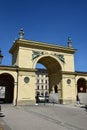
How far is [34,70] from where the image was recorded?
28.7 m

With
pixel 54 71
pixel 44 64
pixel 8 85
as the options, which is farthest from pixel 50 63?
pixel 8 85

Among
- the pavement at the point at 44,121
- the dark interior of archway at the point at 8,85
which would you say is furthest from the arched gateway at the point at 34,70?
the pavement at the point at 44,121

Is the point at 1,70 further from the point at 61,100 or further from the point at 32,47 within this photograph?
the point at 61,100

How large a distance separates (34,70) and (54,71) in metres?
5.89

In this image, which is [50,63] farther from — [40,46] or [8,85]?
[8,85]

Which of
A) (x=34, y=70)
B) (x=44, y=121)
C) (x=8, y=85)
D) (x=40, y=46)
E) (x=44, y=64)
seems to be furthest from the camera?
(x=44, y=64)

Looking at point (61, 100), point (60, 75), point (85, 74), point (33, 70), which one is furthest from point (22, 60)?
point (85, 74)

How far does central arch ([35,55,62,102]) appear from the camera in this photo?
3110 centimetres

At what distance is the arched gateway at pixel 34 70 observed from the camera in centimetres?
2738

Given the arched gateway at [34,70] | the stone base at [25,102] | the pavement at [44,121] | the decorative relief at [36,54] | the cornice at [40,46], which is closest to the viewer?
the pavement at [44,121]

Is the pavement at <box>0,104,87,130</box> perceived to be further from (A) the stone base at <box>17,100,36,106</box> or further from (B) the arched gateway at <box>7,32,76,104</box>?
(B) the arched gateway at <box>7,32,76,104</box>

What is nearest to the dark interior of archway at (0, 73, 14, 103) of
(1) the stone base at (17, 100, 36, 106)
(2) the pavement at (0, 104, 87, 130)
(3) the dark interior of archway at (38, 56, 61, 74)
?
(1) the stone base at (17, 100, 36, 106)

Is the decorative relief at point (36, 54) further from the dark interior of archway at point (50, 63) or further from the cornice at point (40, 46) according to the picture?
the dark interior of archway at point (50, 63)

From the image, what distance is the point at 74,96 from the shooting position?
31.1 meters
